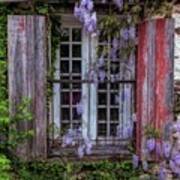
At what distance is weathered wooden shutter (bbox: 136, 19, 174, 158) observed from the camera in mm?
6152

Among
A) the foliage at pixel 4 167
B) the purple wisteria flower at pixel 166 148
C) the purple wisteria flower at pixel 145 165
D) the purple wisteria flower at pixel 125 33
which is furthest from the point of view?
the purple wisteria flower at pixel 125 33

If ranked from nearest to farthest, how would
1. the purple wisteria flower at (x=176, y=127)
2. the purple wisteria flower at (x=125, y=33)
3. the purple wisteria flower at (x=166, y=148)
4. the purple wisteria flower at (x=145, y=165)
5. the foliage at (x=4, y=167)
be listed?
the foliage at (x=4, y=167) < the purple wisteria flower at (x=176, y=127) < the purple wisteria flower at (x=166, y=148) < the purple wisteria flower at (x=145, y=165) < the purple wisteria flower at (x=125, y=33)

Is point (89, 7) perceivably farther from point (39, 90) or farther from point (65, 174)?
point (65, 174)

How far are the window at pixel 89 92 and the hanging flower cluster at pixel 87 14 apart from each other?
0.24 metres

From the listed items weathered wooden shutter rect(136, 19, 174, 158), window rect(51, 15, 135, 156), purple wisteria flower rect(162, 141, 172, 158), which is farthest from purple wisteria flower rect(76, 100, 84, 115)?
purple wisteria flower rect(162, 141, 172, 158)

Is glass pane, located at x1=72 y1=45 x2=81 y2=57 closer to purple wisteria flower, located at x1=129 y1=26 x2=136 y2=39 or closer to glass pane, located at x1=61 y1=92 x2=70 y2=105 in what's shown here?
glass pane, located at x1=61 y1=92 x2=70 y2=105

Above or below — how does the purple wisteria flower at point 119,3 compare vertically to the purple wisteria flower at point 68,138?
above

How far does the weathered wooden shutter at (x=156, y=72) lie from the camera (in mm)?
6152

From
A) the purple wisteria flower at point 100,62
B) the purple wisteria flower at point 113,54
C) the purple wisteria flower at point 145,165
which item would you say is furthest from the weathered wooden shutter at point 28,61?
the purple wisteria flower at point 145,165

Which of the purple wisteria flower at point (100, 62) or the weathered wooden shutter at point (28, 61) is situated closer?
the weathered wooden shutter at point (28, 61)

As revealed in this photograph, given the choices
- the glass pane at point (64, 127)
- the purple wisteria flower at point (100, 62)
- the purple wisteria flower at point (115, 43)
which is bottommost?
the glass pane at point (64, 127)

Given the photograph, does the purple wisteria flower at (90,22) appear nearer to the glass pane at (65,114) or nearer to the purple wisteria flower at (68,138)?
the glass pane at (65,114)

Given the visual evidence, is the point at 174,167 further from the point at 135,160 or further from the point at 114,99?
the point at 114,99

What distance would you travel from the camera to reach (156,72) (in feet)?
20.3
